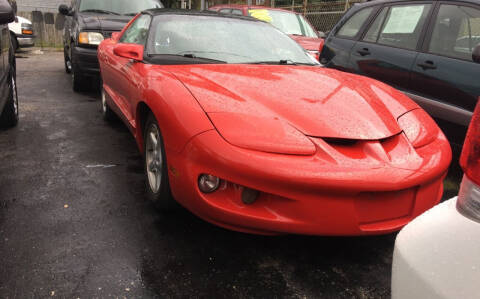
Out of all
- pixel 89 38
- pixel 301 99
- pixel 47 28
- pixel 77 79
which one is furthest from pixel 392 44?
pixel 47 28

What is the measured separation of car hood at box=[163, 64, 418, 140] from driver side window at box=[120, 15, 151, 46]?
92 cm

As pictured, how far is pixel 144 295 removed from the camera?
197 cm

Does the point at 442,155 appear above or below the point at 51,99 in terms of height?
above

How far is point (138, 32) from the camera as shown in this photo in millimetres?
Result: 3920

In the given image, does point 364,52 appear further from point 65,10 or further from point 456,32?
point 65,10

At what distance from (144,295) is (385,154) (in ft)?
4.48

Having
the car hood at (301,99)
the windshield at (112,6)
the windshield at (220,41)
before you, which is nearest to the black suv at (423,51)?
the car hood at (301,99)

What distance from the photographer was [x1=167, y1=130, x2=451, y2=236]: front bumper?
75.6 inches

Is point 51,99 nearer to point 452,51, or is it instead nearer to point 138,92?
point 138,92

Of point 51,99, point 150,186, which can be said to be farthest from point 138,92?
point 51,99

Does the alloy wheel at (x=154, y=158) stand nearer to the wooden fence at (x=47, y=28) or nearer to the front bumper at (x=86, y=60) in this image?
the front bumper at (x=86, y=60)

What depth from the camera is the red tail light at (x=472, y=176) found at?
0.97m

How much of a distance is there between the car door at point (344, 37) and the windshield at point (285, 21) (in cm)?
326

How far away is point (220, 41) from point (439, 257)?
2.70 metres
